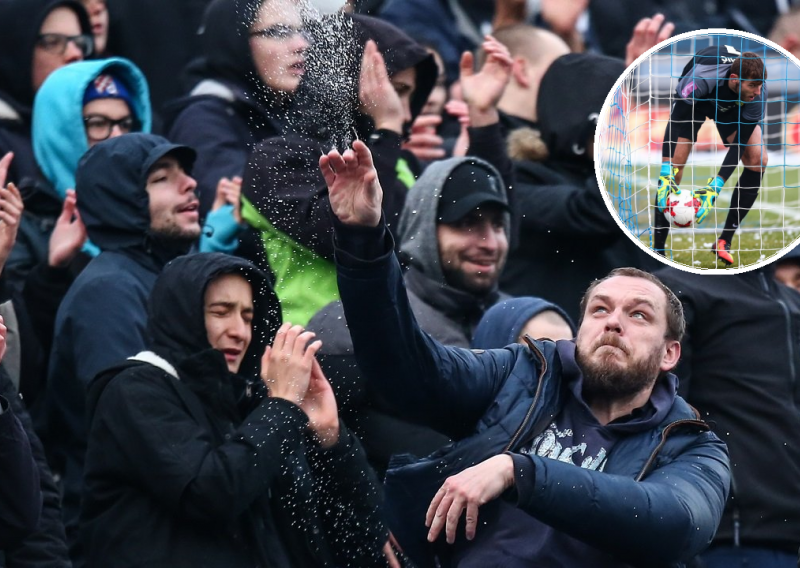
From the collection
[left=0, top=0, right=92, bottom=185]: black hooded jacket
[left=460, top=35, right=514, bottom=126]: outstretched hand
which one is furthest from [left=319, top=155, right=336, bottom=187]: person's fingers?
[left=0, top=0, right=92, bottom=185]: black hooded jacket

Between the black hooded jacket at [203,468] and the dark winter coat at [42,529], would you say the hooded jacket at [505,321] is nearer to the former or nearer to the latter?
the black hooded jacket at [203,468]

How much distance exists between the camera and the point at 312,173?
5707mm

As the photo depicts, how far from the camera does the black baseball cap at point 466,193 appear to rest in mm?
5934

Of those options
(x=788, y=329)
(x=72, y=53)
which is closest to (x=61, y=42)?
(x=72, y=53)

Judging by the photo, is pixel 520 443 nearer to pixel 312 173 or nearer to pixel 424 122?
pixel 312 173

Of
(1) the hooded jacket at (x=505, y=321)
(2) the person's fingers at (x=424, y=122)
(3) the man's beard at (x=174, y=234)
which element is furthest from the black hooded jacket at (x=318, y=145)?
(2) the person's fingers at (x=424, y=122)

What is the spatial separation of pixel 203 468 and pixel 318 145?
55.3 inches

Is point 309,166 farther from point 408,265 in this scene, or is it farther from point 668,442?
point 668,442

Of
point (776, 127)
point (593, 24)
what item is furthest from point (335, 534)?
point (593, 24)

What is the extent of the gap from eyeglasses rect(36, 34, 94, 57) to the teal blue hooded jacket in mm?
440

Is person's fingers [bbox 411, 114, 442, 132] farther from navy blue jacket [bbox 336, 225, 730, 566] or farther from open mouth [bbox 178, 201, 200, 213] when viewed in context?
navy blue jacket [bbox 336, 225, 730, 566]

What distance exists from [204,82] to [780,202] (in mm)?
2615

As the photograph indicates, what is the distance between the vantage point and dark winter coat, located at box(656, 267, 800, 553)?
5676 millimetres

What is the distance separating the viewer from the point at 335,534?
17.3ft
